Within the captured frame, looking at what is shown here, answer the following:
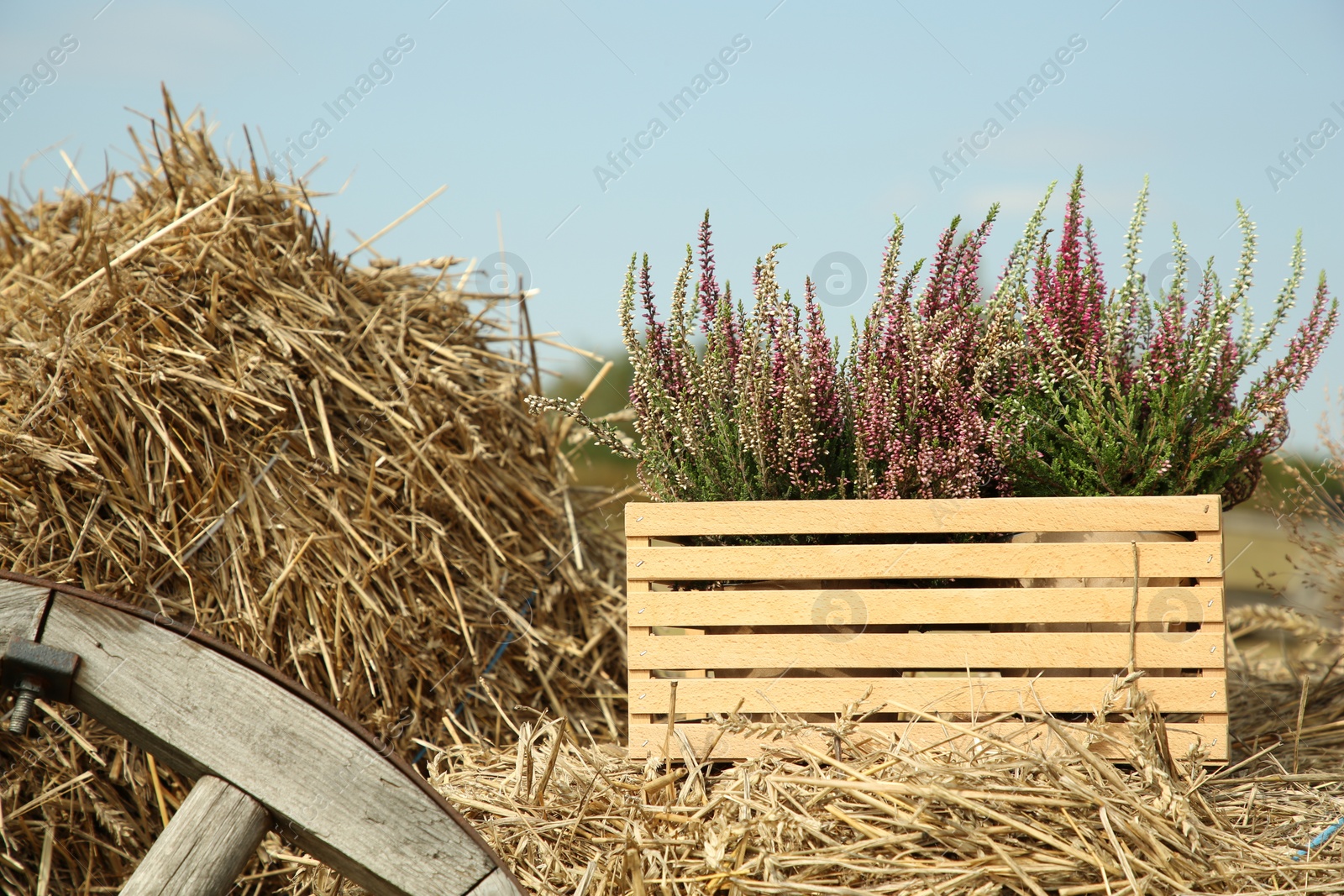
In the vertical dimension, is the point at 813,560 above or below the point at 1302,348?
below

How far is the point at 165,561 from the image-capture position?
2051mm

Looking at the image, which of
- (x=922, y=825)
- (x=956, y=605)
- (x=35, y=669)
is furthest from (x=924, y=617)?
Answer: (x=35, y=669)

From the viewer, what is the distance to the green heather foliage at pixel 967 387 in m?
1.83

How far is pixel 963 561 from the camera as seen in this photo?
1.72 meters

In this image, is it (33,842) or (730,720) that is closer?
(730,720)

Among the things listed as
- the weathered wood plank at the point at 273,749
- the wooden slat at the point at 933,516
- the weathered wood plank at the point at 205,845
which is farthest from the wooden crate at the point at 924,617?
the weathered wood plank at the point at 205,845

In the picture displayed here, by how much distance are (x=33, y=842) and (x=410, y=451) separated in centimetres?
112

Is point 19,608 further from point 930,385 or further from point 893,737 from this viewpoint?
point 930,385

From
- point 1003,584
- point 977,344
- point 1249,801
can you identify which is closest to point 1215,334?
point 977,344

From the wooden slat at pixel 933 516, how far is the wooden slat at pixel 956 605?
12cm

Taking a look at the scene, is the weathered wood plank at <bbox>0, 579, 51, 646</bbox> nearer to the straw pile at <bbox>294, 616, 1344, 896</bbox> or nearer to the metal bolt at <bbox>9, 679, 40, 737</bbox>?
the metal bolt at <bbox>9, 679, 40, 737</bbox>

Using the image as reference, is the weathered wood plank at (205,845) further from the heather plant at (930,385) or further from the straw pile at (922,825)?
the heather plant at (930,385)

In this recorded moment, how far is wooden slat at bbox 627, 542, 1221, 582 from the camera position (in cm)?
171

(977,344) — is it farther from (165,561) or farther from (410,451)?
(165,561)
